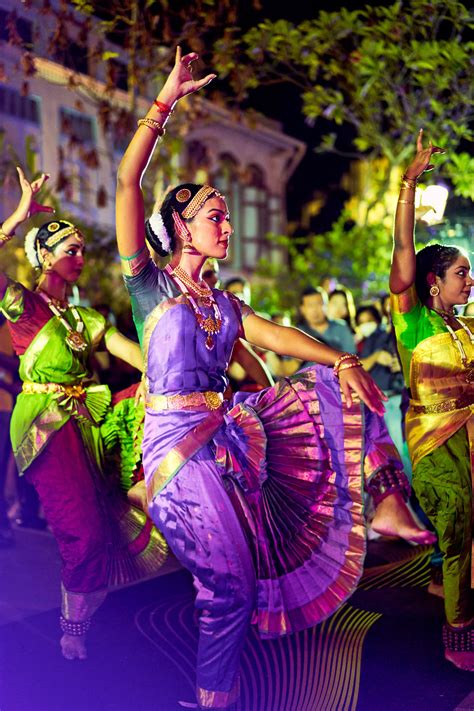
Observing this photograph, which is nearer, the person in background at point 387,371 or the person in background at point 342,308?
the person in background at point 387,371

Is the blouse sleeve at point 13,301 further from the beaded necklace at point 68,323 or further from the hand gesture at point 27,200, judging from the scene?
the hand gesture at point 27,200

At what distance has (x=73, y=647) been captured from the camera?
4.21m

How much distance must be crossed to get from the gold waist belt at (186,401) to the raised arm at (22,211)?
126cm

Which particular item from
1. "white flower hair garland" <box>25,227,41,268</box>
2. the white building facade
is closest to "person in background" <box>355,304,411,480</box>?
"white flower hair garland" <box>25,227,41,268</box>

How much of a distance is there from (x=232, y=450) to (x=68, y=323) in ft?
5.26

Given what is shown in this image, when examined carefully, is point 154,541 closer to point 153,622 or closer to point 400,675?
point 153,622

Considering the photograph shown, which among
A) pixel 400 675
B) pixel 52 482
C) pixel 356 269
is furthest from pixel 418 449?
pixel 356 269

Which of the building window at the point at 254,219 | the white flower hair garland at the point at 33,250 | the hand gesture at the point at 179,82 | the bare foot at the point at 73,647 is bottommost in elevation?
the building window at the point at 254,219

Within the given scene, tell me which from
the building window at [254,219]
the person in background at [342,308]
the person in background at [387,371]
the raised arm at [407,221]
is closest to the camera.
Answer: the raised arm at [407,221]

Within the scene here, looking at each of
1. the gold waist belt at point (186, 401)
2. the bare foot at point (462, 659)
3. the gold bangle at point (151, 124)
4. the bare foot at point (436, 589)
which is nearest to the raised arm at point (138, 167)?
the gold bangle at point (151, 124)

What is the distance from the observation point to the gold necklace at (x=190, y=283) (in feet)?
11.0

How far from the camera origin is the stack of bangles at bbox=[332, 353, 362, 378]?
3189 millimetres

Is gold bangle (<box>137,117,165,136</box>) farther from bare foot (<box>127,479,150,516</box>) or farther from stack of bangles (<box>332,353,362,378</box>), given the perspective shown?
bare foot (<box>127,479,150,516</box>)

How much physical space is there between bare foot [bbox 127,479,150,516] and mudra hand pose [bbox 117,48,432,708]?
4.12 feet
